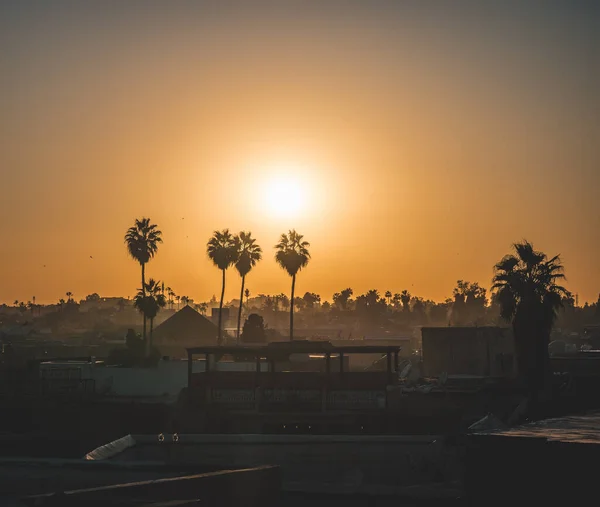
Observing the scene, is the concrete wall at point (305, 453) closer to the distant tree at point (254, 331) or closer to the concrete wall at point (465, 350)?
the concrete wall at point (465, 350)

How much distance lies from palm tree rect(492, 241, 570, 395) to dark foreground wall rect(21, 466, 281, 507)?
30.8 m

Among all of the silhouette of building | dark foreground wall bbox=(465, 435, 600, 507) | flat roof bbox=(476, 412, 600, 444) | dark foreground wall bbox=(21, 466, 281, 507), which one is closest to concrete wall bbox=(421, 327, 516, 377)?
the silhouette of building

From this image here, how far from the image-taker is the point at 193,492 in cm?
1310

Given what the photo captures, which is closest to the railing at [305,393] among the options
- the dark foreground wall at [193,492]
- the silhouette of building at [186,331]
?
the dark foreground wall at [193,492]

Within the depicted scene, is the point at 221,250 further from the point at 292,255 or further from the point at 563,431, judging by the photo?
the point at 563,431

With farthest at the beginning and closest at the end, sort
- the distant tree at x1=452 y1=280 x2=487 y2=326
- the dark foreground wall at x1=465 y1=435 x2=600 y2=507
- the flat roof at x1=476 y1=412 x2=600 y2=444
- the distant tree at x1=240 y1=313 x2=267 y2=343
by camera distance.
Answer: the distant tree at x1=452 y1=280 x2=487 y2=326
the distant tree at x1=240 y1=313 x2=267 y2=343
the flat roof at x1=476 y1=412 x2=600 y2=444
the dark foreground wall at x1=465 y1=435 x2=600 y2=507

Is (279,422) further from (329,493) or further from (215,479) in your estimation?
(215,479)

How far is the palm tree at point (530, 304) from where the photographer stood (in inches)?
1762

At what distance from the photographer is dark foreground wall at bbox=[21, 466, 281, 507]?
38.5 feet

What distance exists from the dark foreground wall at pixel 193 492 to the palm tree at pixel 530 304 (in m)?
30.8

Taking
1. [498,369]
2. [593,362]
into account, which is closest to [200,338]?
[498,369]

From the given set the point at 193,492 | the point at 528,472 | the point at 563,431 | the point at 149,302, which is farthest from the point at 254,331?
the point at 528,472

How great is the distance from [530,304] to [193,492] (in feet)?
118

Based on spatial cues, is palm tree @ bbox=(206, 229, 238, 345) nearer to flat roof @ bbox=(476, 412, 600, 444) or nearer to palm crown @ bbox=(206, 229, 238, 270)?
palm crown @ bbox=(206, 229, 238, 270)
